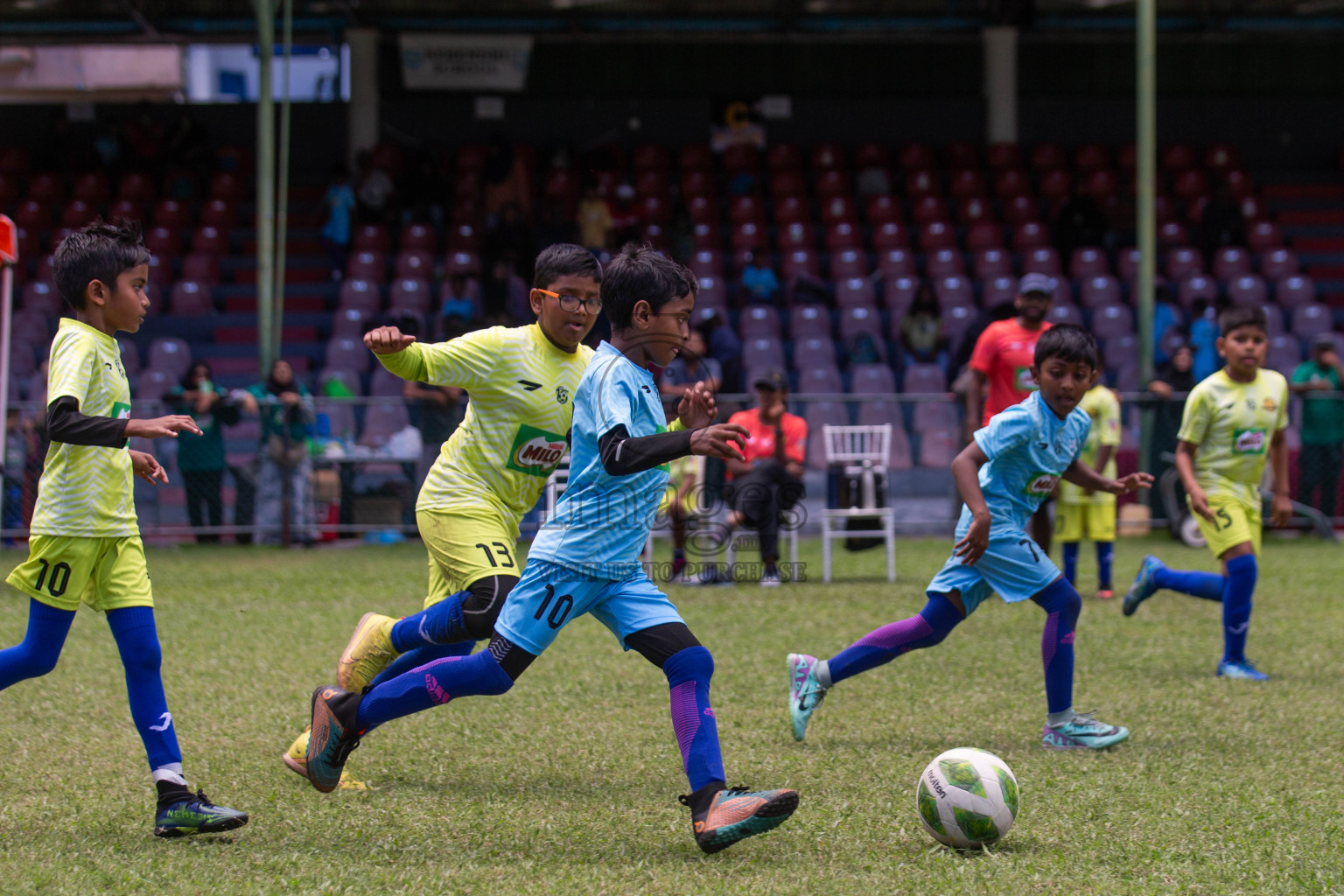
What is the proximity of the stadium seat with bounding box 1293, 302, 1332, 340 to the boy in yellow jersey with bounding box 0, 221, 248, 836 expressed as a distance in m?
15.9

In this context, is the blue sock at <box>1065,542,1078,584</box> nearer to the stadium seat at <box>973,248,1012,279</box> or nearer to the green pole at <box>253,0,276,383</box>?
the green pole at <box>253,0,276,383</box>

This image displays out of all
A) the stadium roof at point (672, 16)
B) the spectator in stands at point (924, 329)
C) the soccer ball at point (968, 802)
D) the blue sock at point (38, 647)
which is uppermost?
the stadium roof at point (672, 16)

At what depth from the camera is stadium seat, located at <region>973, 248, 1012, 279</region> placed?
1803 centimetres

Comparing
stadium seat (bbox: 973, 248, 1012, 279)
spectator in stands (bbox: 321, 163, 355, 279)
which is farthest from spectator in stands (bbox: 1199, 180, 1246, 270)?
spectator in stands (bbox: 321, 163, 355, 279)

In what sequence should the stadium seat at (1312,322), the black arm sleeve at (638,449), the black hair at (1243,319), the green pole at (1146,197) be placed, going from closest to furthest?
1. the black arm sleeve at (638,449)
2. the black hair at (1243,319)
3. the green pole at (1146,197)
4. the stadium seat at (1312,322)

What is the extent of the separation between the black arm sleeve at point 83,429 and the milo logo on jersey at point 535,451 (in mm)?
1323

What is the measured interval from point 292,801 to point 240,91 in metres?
29.9

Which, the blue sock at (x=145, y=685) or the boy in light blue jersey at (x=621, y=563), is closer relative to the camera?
the boy in light blue jersey at (x=621, y=563)

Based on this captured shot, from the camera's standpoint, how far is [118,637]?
395 centimetres

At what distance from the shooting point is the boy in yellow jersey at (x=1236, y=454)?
6.38 meters

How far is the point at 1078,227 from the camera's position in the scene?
61.6 ft

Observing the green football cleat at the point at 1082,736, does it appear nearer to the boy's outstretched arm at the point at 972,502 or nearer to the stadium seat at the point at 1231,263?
the boy's outstretched arm at the point at 972,502

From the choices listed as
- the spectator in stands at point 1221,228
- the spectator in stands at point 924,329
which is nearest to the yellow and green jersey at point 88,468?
the spectator in stands at point 924,329

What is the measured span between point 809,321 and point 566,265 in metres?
12.4
